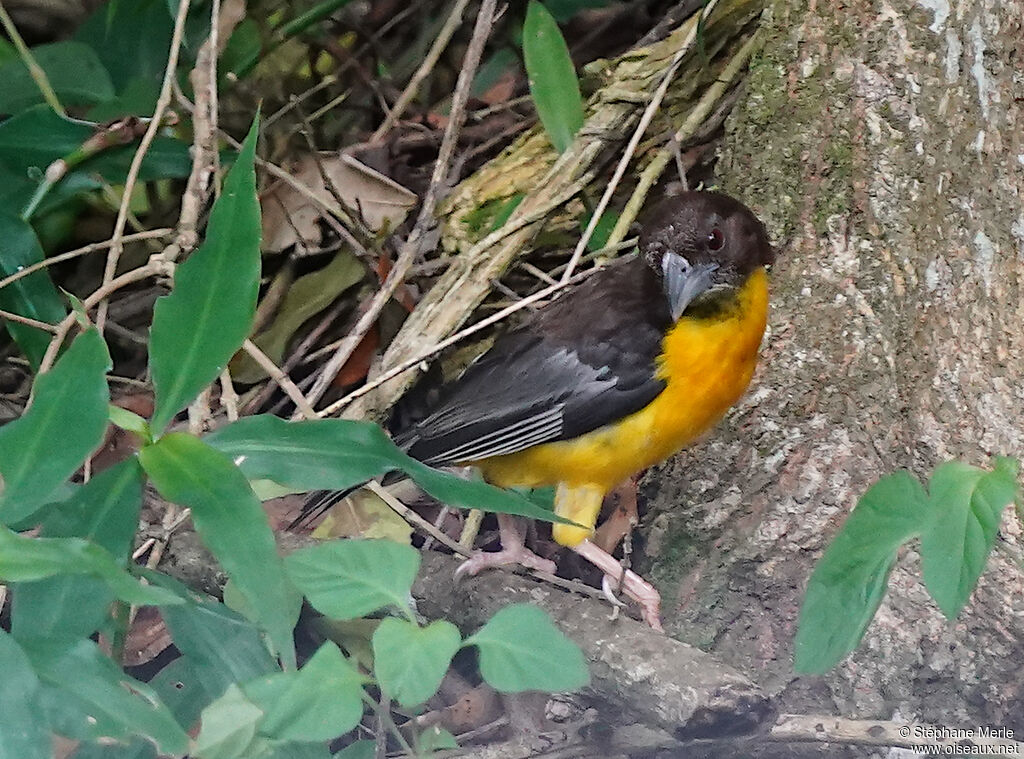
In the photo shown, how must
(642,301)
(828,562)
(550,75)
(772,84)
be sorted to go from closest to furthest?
(828,562), (772,84), (642,301), (550,75)

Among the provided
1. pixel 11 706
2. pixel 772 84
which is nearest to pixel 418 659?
pixel 11 706

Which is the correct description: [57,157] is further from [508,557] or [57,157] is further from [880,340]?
[880,340]

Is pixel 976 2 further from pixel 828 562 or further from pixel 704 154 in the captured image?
pixel 828 562

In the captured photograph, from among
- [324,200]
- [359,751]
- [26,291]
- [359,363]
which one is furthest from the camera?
[324,200]

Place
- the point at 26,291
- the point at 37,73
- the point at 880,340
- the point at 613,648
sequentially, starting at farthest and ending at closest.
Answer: the point at 37,73 < the point at 26,291 < the point at 880,340 < the point at 613,648

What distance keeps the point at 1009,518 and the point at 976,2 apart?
1031 millimetres

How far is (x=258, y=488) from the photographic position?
87.0 inches

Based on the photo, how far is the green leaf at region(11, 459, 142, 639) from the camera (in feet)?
4.84

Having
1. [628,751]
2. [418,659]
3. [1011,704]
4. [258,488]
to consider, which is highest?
[418,659]

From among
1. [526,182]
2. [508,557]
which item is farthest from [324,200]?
[508,557]

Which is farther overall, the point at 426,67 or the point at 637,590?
the point at 426,67

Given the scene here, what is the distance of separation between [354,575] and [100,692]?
1.17 feet

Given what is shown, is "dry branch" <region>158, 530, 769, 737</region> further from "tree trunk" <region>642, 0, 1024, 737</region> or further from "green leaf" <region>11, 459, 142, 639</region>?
"green leaf" <region>11, 459, 142, 639</region>

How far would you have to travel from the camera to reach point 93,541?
58.3 inches
